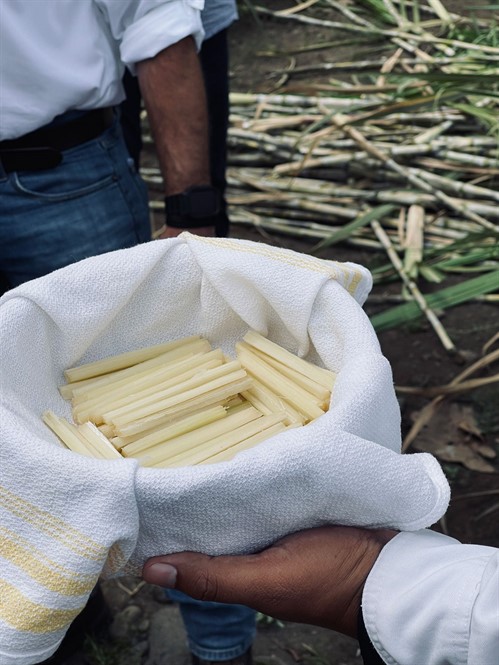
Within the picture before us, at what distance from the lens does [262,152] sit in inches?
117

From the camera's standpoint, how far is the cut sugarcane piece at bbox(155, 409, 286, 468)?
0.92 meters

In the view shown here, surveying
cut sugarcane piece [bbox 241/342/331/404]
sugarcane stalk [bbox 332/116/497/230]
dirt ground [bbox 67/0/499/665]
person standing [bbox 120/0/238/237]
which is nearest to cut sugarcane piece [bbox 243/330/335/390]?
cut sugarcane piece [bbox 241/342/331/404]

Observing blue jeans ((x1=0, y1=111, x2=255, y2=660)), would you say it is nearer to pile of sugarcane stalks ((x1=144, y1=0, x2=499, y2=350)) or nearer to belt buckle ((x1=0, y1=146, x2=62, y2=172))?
belt buckle ((x1=0, y1=146, x2=62, y2=172))

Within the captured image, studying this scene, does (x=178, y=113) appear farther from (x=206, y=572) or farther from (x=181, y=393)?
(x=206, y=572)

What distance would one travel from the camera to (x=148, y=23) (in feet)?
5.02

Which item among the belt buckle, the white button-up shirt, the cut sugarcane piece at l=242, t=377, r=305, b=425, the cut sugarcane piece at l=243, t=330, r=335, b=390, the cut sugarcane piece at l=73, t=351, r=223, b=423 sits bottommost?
the cut sugarcane piece at l=242, t=377, r=305, b=425

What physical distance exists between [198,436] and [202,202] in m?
0.75

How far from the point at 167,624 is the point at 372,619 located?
96 centimetres

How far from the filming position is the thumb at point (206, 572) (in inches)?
34.5

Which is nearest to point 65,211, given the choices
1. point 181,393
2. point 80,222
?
point 80,222

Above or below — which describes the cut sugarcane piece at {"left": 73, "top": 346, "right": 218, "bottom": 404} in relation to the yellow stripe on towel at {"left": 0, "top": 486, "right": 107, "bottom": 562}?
below

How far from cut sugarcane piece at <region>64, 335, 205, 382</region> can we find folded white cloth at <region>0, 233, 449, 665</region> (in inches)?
0.8

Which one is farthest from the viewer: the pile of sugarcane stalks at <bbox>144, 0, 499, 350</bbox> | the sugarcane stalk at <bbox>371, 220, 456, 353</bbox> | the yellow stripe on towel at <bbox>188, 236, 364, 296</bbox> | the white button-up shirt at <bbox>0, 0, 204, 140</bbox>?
the pile of sugarcane stalks at <bbox>144, 0, 499, 350</bbox>

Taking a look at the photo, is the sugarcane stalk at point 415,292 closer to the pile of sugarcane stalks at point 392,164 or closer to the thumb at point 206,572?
the pile of sugarcane stalks at point 392,164
